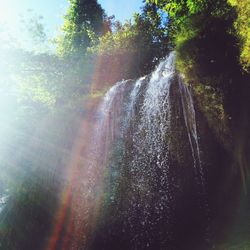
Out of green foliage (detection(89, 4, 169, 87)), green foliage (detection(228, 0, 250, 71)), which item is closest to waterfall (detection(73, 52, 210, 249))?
green foliage (detection(228, 0, 250, 71))

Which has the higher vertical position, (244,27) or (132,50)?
(132,50)

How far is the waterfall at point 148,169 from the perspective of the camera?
8797mm

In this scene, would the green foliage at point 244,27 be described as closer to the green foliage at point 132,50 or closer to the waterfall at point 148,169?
the waterfall at point 148,169

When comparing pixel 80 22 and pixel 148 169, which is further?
pixel 80 22

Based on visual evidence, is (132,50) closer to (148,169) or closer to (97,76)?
(97,76)

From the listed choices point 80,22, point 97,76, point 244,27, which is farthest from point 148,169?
point 80,22

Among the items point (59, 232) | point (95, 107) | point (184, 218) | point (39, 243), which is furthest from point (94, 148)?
point (184, 218)

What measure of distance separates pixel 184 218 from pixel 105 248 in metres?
3.11

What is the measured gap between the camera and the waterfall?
8797 millimetres

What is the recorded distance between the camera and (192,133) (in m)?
9.10

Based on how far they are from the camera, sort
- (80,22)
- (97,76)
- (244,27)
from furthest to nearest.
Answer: (80,22)
(97,76)
(244,27)

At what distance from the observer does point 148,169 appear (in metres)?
9.70

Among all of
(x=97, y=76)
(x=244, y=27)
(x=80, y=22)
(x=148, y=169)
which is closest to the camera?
(x=244, y=27)

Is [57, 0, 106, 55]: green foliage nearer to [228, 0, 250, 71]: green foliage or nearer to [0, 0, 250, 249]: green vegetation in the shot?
[0, 0, 250, 249]: green vegetation
